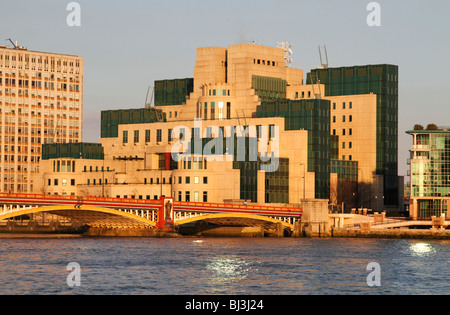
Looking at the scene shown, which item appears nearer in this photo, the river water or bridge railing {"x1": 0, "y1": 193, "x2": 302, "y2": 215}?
the river water

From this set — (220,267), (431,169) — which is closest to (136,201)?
(220,267)

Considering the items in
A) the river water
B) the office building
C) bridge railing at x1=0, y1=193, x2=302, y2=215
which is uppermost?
the office building

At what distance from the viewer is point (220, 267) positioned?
387 feet

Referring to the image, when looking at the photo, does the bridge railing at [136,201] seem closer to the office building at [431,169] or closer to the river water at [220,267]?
the river water at [220,267]

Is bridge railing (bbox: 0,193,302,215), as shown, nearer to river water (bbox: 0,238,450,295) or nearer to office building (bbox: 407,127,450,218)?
river water (bbox: 0,238,450,295)

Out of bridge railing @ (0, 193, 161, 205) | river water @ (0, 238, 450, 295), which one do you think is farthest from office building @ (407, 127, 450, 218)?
bridge railing @ (0, 193, 161, 205)

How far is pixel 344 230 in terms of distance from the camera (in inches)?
7259

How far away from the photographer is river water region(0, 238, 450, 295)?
98.0 m

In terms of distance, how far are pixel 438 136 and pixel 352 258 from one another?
6864cm

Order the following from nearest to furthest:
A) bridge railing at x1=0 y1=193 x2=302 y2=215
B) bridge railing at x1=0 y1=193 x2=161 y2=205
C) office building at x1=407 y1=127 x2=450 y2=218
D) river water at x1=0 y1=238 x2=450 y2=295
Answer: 1. river water at x1=0 y1=238 x2=450 y2=295
2. bridge railing at x1=0 y1=193 x2=161 y2=205
3. bridge railing at x1=0 y1=193 x2=302 y2=215
4. office building at x1=407 y1=127 x2=450 y2=218

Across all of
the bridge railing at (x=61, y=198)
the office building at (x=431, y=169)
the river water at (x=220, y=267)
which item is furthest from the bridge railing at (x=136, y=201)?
the office building at (x=431, y=169)

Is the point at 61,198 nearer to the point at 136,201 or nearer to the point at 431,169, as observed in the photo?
the point at 136,201
